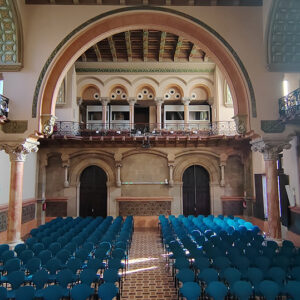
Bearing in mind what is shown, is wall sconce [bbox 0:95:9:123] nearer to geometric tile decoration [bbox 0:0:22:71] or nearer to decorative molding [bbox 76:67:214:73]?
geometric tile decoration [bbox 0:0:22:71]

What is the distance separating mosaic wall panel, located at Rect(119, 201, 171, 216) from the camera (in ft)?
55.4

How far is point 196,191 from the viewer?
57.7 ft

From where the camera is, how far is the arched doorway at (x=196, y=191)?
57.2 feet

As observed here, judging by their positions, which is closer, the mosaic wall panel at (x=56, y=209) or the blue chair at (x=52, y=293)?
the blue chair at (x=52, y=293)

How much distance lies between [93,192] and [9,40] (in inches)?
387

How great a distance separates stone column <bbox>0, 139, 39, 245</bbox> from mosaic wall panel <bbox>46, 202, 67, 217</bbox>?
21.3 ft

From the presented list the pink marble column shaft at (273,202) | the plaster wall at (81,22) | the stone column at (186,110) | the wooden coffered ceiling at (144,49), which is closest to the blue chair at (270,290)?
the pink marble column shaft at (273,202)

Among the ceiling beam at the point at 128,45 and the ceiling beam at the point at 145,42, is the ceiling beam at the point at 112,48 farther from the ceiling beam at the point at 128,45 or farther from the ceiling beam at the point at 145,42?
the ceiling beam at the point at 145,42

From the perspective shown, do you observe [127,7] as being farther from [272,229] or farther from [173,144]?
[272,229]

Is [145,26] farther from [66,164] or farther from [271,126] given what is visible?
[66,164]

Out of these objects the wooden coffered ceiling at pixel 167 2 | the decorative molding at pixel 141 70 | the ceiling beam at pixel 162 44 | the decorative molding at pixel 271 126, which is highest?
the ceiling beam at pixel 162 44

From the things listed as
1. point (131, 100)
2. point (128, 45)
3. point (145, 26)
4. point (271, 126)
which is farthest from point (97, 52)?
point (271, 126)

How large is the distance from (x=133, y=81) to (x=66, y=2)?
765cm

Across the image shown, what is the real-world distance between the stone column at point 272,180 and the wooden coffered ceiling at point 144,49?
8277mm
